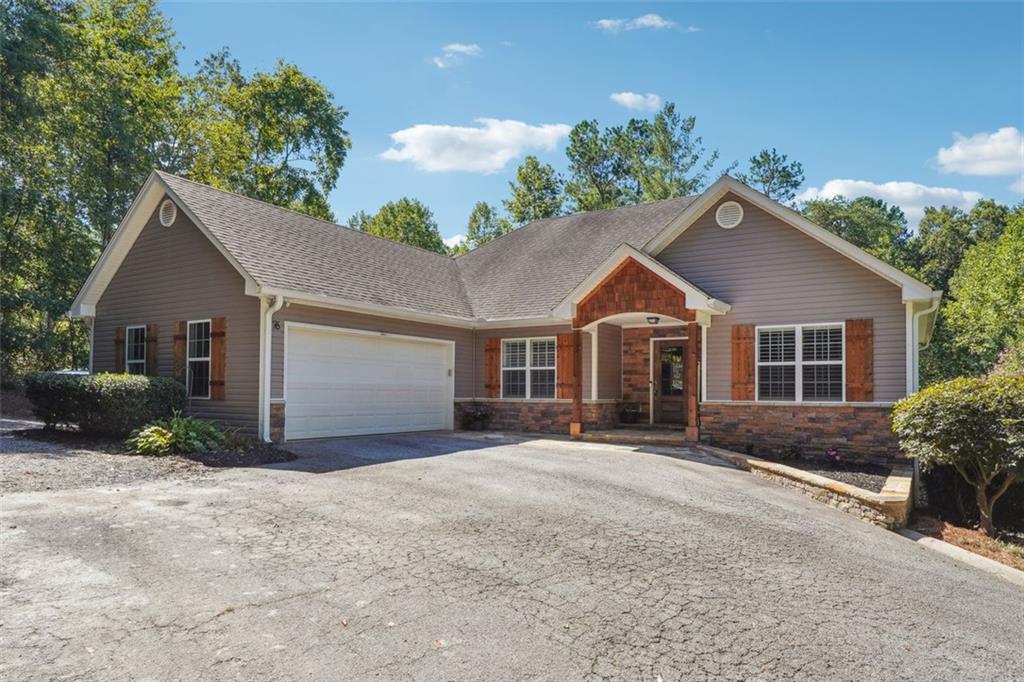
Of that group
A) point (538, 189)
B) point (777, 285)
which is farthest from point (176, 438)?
point (538, 189)

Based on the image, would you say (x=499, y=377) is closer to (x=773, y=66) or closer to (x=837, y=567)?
(x=773, y=66)

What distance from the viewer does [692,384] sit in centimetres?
1206

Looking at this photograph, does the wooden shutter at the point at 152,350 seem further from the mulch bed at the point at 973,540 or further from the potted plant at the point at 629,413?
the mulch bed at the point at 973,540

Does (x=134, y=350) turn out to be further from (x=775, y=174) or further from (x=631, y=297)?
(x=775, y=174)

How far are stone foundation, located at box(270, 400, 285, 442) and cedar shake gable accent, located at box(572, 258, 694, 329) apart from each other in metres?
5.97

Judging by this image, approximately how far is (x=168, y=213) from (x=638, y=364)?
35.0 ft

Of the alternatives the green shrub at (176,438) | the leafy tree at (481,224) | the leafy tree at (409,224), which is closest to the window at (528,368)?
the green shrub at (176,438)

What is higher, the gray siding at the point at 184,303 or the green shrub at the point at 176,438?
the gray siding at the point at 184,303

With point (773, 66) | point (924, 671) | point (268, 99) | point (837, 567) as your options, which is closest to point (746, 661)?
point (924, 671)

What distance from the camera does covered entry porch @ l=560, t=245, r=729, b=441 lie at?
11.9 meters

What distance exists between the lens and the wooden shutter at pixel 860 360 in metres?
10.8

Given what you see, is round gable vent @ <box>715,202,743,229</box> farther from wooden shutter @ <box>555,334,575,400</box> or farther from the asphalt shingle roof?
wooden shutter @ <box>555,334,575,400</box>

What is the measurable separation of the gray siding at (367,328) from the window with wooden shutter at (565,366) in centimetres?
250

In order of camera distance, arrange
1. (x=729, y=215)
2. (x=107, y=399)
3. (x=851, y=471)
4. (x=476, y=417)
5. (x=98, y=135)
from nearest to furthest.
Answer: (x=851, y=471), (x=107, y=399), (x=729, y=215), (x=476, y=417), (x=98, y=135)
